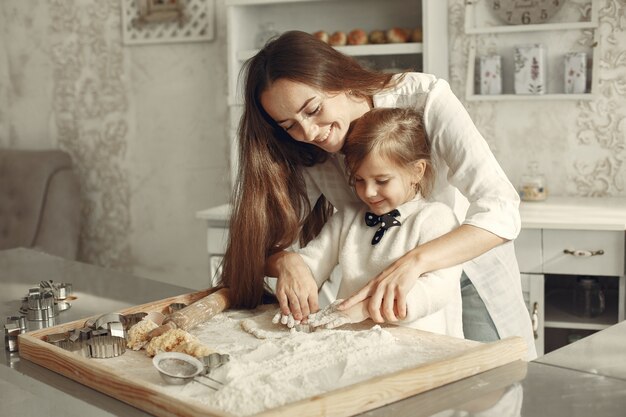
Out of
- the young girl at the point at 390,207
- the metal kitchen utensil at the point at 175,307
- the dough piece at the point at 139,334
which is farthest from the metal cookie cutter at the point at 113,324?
the young girl at the point at 390,207

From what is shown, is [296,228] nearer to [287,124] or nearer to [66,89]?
[287,124]

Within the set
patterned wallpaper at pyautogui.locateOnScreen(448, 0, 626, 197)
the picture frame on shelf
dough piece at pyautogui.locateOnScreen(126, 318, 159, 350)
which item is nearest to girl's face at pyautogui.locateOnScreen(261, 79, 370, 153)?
dough piece at pyautogui.locateOnScreen(126, 318, 159, 350)

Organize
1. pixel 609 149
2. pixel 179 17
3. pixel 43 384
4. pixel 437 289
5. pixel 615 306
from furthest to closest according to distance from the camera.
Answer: pixel 179 17 < pixel 609 149 < pixel 615 306 < pixel 437 289 < pixel 43 384

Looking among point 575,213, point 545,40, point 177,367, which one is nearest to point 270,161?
point 177,367

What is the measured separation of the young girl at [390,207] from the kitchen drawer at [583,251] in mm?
1371

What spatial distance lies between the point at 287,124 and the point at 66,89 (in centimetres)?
329

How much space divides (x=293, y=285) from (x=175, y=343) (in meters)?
0.38

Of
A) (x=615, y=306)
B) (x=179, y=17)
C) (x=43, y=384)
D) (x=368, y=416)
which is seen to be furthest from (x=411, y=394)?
(x=179, y=17)

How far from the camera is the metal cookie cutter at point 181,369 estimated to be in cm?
132

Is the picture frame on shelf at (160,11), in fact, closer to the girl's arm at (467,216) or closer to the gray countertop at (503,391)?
the girl's arm at (467,216)

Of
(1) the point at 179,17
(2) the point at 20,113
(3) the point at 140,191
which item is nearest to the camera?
(1) the point at 179,17

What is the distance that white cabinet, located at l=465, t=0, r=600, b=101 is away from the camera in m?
3.50

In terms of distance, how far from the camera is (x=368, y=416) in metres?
1.20

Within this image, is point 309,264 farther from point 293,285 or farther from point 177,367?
point 177,367
